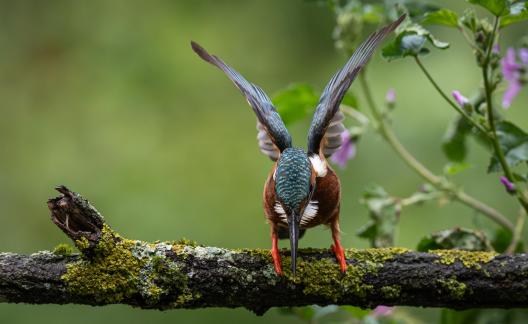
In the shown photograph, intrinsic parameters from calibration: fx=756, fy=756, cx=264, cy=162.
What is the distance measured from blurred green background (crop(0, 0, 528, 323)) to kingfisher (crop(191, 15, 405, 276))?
8.15 ft

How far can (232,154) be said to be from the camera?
255 inches

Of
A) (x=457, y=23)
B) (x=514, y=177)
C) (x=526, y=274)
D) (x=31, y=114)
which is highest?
(x=31, y=114)

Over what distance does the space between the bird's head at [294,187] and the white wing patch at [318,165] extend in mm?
175

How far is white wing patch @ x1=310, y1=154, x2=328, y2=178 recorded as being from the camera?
298cm

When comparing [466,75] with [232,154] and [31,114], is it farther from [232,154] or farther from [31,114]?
[31,114]

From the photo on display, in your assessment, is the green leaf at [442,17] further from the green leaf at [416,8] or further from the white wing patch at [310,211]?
the white wing patch at [310,211]

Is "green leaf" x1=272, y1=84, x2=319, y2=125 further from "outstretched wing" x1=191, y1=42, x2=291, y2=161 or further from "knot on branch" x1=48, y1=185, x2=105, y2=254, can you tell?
"knot on branch" x1=48, y1=185, x2=105, y2=254

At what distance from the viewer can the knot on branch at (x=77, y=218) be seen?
238cm

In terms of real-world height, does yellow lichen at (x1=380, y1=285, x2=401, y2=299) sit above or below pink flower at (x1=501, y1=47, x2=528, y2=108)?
below

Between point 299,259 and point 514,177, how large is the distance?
37.3 inches

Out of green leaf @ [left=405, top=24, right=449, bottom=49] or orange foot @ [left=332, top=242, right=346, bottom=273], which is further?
green leaf @ [left=405, top=24, right=449, bottom=49]

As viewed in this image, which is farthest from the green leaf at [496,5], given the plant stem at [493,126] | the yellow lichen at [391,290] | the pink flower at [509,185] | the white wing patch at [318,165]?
the yellow lichen at [391,290]

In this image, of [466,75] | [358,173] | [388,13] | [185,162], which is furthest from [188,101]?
[388,13]

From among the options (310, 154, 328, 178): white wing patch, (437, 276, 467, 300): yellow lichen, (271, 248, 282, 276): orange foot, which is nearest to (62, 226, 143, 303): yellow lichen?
(271, 248, 282, 276): orange foot
